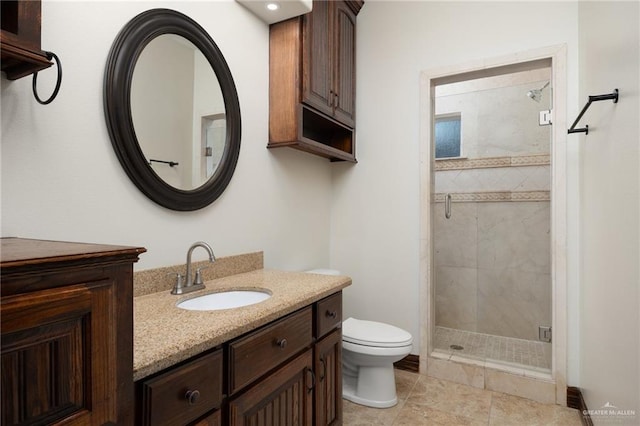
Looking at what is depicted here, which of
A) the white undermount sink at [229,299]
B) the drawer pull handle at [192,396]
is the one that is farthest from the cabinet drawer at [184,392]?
the white undermount sink at [229,299]

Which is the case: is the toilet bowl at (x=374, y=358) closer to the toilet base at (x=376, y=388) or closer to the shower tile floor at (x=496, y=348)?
the toilet base at (x=376, y=388)

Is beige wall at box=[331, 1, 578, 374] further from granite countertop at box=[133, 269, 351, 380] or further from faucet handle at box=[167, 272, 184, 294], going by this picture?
faucet handle at box=[167, 272, 184, 294]

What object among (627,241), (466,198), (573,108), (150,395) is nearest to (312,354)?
(150,395)

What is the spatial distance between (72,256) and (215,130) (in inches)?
47.8

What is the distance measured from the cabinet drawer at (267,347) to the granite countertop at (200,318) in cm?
4

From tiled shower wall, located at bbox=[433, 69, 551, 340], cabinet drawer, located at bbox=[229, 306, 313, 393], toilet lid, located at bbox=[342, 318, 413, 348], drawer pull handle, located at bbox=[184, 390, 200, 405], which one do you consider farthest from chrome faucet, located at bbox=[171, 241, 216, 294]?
tiled shower wall, located at bbox=[433, 69, 551, 340]

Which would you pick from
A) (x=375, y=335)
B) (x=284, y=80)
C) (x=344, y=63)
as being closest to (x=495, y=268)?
(x=375, y=335)

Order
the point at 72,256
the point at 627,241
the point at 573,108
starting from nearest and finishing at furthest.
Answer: the point at 72,256, the point at 627,241, the point at 573,108

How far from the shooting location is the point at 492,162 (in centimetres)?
312

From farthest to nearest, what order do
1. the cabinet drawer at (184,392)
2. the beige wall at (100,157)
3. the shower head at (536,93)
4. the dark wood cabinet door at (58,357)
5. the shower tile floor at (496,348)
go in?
the shower head at (536,93)
the shower tile floor at (496,348)
the beige wall at (100,157)
the cabinet drawer at (184,392)
the dark wood cabinet door at (58,357)

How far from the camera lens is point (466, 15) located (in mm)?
2383

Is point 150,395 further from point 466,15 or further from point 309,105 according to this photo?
point 466,15

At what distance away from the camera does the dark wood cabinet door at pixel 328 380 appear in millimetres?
1478

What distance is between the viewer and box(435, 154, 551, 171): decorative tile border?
2941 mm
